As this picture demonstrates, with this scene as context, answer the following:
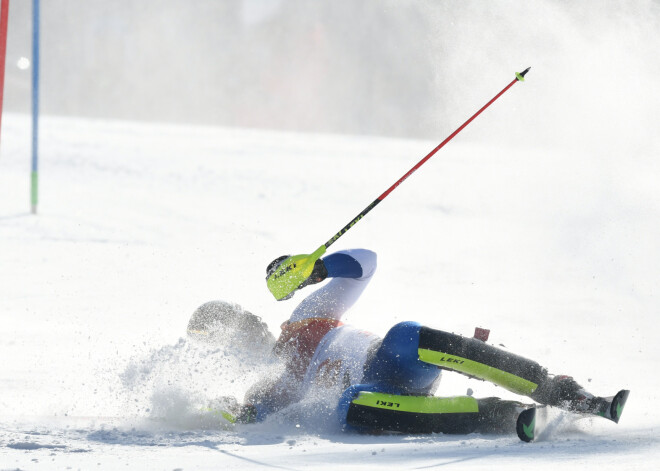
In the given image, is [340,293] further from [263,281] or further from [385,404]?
[263,281]

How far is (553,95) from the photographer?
41.7ft

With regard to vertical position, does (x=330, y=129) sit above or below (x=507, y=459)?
above

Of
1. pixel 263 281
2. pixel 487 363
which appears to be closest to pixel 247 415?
pixel 487 363

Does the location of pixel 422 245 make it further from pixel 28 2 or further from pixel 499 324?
pixel 28 2

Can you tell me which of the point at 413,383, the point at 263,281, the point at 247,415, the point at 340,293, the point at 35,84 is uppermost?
the point at 35,84

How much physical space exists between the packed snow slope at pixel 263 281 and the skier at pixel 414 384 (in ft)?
0.28

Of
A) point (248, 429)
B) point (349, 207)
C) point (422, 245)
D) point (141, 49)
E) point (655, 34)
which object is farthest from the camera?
point (141, 49)

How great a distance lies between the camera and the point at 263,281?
6062mm

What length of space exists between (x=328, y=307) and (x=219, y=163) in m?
8.36

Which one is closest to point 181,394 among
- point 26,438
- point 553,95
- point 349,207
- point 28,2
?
point 26,438

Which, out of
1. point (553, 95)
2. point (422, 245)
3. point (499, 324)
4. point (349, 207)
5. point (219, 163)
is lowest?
point (499, 324)

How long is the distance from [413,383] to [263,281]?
10.7 ft

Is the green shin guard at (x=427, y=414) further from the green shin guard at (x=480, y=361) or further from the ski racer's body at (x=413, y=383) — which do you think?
the green shin guard at (x=480, y=361)

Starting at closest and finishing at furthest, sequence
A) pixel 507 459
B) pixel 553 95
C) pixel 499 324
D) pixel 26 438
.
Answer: pixel 507 459 < pixel 26 438 < pixel 499 324 < pixel 553 95
